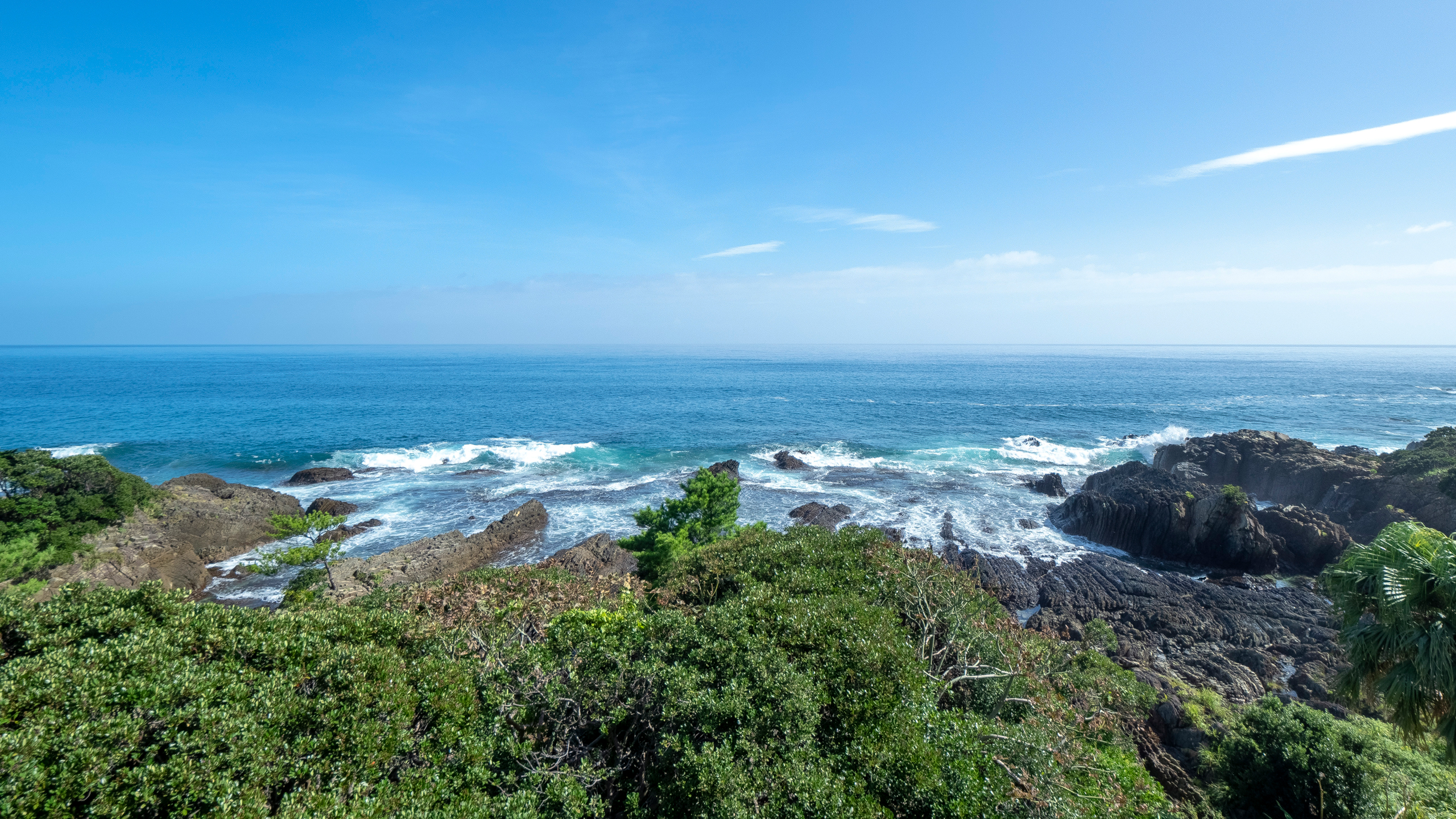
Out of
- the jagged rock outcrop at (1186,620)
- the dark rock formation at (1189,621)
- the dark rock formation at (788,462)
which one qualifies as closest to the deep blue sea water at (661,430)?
the dark rock formation at (788,462)

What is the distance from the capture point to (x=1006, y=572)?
88.8 feet

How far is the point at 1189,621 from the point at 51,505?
50520mm

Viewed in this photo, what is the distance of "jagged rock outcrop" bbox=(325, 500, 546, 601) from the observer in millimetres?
24297

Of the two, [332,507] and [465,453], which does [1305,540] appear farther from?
[465,453]

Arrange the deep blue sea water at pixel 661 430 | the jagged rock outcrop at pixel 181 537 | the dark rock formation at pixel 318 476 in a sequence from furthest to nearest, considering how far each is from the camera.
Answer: the dark rock formation at pixel 318 476
the deep blue sea water at pixel 661 430
the jagged rock outcrop at pixel 181 537

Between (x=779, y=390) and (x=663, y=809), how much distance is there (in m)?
89.7

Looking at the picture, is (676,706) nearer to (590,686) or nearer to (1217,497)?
(590,686)

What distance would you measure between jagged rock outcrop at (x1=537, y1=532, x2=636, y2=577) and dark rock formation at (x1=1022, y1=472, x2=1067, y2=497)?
1231 inches

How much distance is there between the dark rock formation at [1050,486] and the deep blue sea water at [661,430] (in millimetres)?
1196

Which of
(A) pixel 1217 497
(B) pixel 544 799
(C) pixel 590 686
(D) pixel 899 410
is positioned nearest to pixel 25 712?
(B) pixel 544 799

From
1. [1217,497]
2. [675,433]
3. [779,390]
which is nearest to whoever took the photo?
[1217,497]

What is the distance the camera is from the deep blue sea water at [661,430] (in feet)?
125

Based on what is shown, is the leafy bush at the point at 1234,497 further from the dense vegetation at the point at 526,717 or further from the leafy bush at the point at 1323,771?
the dense vegetation at the point at 526,717

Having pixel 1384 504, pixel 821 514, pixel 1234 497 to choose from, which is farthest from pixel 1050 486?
pixel 821 514
